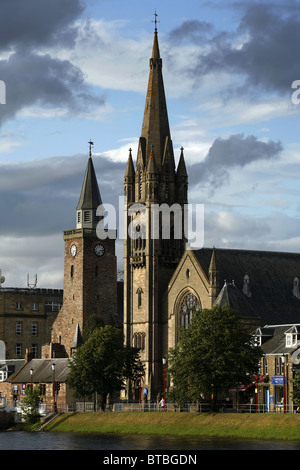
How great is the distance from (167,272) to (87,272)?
2772cm

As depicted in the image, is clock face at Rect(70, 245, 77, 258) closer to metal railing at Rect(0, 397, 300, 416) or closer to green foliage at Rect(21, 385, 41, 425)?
metal railing at Rect(0, 397, 300, 416)

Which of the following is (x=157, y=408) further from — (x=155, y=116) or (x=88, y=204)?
(x=88, y=204)

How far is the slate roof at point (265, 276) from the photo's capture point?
139500 mm

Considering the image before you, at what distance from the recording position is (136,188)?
153250 millimetres

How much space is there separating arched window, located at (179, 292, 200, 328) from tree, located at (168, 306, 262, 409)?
30.6m

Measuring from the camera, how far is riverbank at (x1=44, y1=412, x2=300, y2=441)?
320ft

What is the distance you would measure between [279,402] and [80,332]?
50.4m

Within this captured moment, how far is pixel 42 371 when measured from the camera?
144 metres

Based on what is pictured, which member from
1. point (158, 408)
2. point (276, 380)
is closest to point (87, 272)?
point (158, 408)

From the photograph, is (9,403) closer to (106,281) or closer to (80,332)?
(80,332)

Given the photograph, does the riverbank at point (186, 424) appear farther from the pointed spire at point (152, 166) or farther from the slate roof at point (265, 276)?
the pointed spire at point (152, 166)

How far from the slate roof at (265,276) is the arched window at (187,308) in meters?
3.98

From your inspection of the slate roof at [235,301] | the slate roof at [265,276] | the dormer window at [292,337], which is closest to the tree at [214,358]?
the dormer window at [292,337]
